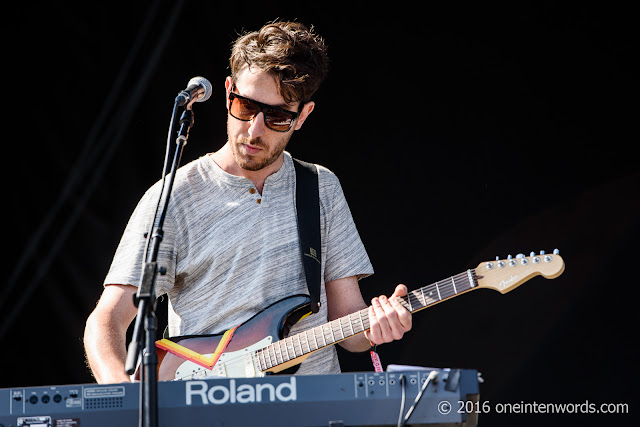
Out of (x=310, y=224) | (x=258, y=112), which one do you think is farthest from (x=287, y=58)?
(x=310, y=224)

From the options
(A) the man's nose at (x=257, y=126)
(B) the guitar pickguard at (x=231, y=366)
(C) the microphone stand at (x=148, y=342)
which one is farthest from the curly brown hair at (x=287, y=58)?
(C) the microphone stand at (x=148, y=342)

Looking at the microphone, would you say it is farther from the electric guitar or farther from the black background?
the black background

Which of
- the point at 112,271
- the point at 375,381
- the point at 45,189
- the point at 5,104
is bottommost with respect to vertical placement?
the point at 375,381

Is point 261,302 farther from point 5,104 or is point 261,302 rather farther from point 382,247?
point 5,104

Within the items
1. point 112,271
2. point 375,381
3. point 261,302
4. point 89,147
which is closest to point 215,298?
point 261,302

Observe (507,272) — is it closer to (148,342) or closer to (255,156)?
(255,156)

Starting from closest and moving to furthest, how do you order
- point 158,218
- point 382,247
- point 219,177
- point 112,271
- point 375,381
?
1. point 375,381
2. point 158,218
3. point 112,271
4. point 219,177
5. point 382,247

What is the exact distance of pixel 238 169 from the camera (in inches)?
122

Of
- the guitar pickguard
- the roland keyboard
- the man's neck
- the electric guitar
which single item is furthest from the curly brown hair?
the roland keyboard

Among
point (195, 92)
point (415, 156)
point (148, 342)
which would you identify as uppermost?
point (415, 156)

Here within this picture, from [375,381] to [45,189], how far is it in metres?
2.47

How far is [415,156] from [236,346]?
1722 millimetres

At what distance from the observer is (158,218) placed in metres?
2.04

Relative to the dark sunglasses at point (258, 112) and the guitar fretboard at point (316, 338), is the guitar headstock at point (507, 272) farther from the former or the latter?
the dark sunglasses at point (258, 112)
